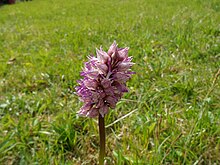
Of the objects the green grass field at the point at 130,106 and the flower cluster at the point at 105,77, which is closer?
the flower cluster at the point at 105,77

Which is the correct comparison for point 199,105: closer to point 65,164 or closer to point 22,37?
point 65,164

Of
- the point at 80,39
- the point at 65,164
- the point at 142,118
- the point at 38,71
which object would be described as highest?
the point at 80,39

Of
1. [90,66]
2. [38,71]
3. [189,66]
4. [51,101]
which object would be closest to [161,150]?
[90,66]

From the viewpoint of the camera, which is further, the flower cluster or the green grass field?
the green grass field

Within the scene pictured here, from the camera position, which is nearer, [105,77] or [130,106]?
[105,77]

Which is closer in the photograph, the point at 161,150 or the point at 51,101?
the point at 161,150
